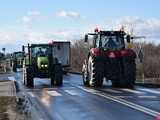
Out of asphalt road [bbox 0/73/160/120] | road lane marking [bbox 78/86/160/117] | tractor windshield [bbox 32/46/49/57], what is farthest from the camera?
tractor windshield [bbox 32/46/49/57]

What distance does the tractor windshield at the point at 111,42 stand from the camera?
3188cm

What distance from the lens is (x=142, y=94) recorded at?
25906 mm

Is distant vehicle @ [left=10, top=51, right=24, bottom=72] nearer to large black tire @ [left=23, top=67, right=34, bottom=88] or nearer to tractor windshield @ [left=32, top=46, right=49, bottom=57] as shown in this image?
tractor windshield @ [left=32, top=46, right=49, bottom=57]

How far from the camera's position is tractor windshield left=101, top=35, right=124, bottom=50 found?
3188cm

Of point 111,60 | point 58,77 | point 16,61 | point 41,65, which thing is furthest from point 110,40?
point 16,61

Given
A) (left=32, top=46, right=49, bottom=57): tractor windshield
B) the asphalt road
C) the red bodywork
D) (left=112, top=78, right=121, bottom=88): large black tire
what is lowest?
the asphalt road

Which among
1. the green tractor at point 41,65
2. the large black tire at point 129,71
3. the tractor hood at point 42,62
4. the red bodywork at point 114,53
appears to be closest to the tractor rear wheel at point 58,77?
the green tractor at point 41,65

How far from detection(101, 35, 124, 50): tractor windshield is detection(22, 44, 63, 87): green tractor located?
4.14 metres

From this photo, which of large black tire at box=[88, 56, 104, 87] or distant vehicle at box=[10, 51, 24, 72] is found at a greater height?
distant vehicle at box=[10, 51, 24, 72]

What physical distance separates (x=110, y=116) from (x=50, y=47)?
65.3ft

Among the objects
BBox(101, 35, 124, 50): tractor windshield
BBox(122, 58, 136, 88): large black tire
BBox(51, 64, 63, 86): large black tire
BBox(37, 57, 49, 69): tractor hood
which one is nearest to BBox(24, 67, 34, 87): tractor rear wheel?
BBox(37, 57, 49, 69): tractor hood

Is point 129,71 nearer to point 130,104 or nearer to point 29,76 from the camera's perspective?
point 29,76

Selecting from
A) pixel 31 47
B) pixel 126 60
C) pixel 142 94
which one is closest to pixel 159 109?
pixel 142 94

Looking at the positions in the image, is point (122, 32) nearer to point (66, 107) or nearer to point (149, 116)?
point (66, 107)
